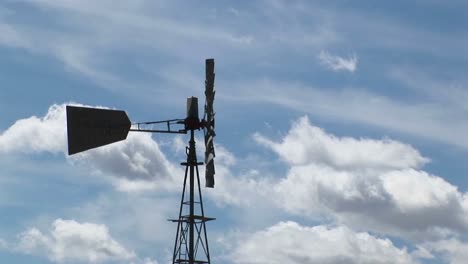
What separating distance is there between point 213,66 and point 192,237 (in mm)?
15112

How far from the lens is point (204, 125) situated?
325 ft

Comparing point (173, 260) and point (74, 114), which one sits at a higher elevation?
point (74, 114)

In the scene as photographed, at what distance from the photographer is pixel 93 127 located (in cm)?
9600

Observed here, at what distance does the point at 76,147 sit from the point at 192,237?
12410 millimetres

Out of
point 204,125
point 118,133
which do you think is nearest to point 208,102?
point 204,125

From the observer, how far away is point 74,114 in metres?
94.6

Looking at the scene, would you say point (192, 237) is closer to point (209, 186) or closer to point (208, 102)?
point (209, 186)

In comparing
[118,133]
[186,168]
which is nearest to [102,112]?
[118,133]

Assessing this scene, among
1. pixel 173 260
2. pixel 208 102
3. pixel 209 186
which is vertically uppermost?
pixel 208 102

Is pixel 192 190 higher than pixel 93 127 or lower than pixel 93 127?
lower

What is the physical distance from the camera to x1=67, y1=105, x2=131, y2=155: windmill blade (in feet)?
310

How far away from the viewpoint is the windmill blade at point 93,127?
310 feet

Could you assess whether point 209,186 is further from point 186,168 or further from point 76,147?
point 76,147

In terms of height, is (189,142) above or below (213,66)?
below
